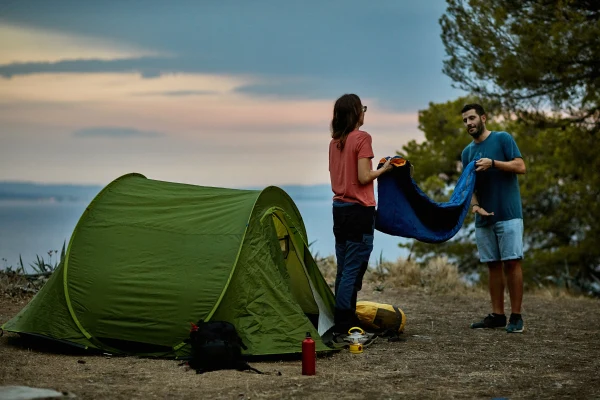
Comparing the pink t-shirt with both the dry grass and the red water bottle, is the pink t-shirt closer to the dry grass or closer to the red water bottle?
the red water bottle

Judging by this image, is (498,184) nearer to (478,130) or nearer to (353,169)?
(478,130)

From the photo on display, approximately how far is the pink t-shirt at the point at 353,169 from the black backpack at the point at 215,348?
1.63 meters

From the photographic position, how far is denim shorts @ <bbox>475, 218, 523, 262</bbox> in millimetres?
8008

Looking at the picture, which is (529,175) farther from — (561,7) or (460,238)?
(561,7)

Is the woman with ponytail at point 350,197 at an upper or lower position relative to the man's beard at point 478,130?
lower

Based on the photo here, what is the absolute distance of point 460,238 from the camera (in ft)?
74.6

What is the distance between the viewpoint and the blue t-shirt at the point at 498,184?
26.5ft

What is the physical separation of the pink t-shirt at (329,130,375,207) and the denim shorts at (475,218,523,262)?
1.47 m

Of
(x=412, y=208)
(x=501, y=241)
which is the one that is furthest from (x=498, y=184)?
(x=412, y=208)

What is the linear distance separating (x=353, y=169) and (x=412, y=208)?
113 centimetres

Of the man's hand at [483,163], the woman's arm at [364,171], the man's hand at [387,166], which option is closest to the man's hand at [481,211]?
the man's hand at [483,163]

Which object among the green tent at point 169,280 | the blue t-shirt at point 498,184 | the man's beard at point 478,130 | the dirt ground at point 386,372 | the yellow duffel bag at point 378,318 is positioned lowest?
the dirt ground at point 386,372

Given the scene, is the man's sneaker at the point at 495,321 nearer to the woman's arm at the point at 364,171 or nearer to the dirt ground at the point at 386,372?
the dirt ground at the point at 386,372

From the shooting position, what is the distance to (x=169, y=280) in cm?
700
